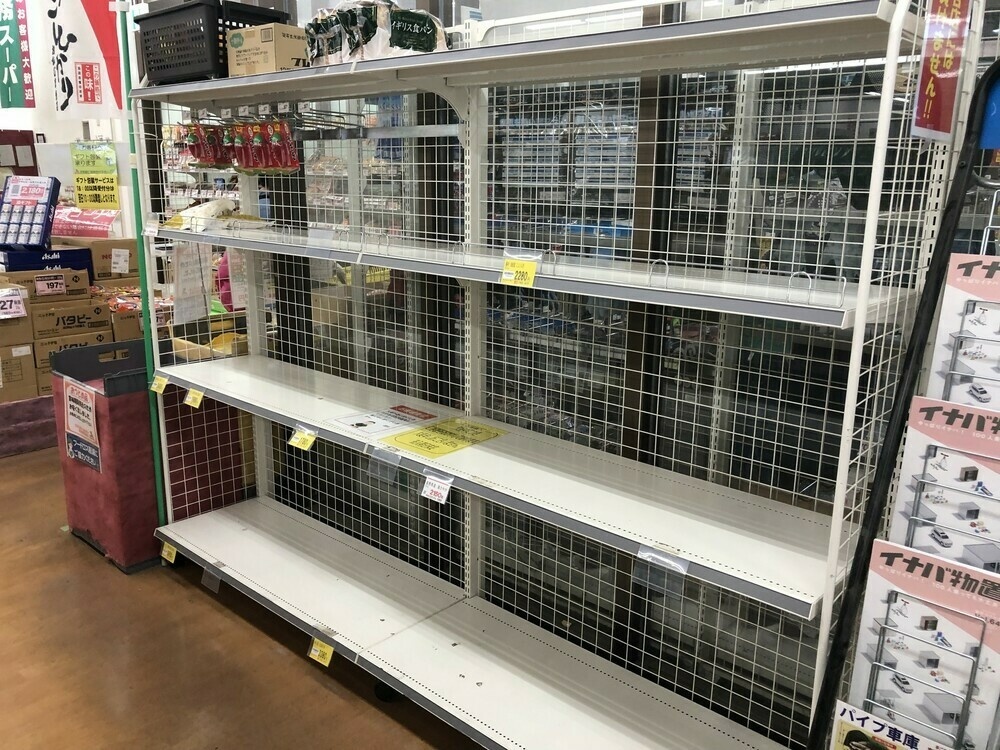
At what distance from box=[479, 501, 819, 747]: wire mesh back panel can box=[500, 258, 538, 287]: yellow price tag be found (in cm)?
101

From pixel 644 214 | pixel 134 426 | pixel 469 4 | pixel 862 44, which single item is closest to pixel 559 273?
pixel 644 214

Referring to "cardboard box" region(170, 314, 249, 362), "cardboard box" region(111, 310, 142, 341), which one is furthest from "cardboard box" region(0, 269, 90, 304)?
"cardboard box" region(170, 314, 249, 362)

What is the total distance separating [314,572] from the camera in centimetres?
A: 291

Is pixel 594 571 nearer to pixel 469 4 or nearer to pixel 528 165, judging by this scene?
pixel 528 165

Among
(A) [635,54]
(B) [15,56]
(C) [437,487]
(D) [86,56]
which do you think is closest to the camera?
(A) [635,54]

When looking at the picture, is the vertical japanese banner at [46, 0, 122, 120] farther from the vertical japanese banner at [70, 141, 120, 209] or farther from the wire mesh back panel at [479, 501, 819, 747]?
the wire mesh back panel at [479, 501, 819, 747]

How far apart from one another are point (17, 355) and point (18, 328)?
176 mm

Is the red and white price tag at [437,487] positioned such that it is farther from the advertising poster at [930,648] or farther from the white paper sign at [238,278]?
the white paper sign at [238,278]

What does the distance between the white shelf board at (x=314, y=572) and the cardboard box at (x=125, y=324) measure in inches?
98.8

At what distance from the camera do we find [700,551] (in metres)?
1.70

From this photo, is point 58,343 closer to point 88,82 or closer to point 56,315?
point 56,315

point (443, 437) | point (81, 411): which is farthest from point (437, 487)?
point (81, 411)

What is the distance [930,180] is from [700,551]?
0.91m

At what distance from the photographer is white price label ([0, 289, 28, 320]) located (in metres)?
4.76
